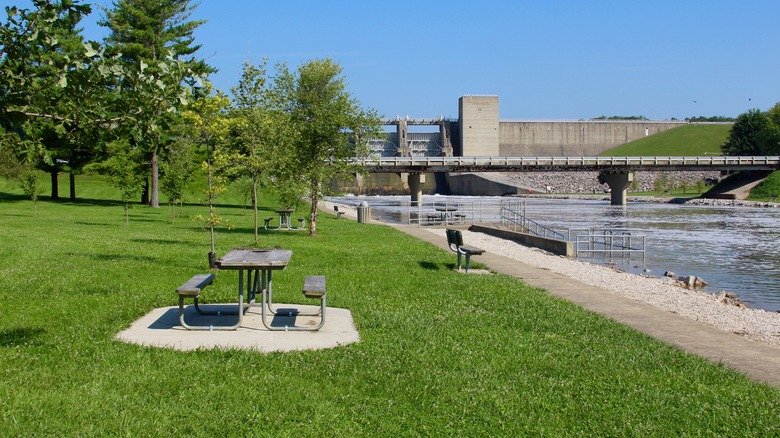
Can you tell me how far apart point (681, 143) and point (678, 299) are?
166955 mm

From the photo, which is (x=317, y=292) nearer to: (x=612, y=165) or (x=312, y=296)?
(x=312, y=296)

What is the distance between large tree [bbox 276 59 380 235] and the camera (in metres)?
27.7

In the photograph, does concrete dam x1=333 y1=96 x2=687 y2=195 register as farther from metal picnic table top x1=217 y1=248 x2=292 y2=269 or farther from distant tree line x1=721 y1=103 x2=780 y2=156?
metal picnic table top x1=217 y1=248 x2=292 y2=269

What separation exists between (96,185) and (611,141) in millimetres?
134135

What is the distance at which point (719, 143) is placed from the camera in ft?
553

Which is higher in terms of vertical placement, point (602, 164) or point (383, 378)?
point (602, 164)

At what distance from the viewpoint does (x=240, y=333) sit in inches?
364

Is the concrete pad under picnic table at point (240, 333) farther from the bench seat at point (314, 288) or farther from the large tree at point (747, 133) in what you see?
the large tree at point (747, 133)

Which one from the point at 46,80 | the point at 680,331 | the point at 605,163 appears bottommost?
the point at 680,331

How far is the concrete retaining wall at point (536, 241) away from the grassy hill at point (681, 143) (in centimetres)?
13316

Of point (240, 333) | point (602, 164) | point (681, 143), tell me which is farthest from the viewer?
point (681, 143)

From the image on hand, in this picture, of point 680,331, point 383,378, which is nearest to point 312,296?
point 383,378

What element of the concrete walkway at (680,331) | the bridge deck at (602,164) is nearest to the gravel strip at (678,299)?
the concrete walkway at (680,331)

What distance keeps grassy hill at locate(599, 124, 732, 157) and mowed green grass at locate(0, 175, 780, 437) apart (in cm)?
15780
